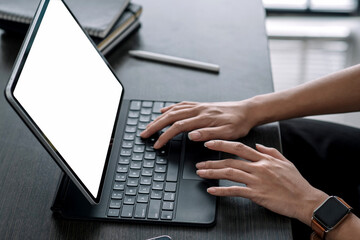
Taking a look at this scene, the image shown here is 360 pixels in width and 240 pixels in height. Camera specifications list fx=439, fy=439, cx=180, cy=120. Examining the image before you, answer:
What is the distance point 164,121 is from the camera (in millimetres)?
869

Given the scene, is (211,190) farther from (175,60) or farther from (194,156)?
(175,60)

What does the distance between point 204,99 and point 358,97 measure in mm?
318

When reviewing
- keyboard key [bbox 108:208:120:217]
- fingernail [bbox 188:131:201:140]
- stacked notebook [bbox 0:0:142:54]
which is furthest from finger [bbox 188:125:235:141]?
stacked notebook [bbox 0:0:142:54]

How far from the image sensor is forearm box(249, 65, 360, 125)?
903 mm

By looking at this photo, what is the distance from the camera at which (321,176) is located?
3.43ft

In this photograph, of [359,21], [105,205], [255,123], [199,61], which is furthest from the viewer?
[359,21]

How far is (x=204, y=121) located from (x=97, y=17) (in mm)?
380

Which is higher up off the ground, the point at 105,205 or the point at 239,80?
the point at 239,80

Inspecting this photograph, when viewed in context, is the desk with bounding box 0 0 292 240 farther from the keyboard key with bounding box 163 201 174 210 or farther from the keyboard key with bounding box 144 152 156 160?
the keyboard key with bounding box 144 152 156 160

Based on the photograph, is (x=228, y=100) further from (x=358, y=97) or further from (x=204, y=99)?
(x=358, y=97)

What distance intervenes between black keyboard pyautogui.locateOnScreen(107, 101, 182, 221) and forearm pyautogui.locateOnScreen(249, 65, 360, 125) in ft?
0.68

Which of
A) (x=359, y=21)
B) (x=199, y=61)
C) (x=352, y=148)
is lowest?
(x=359, y=21)

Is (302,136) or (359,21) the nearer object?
(302,136)

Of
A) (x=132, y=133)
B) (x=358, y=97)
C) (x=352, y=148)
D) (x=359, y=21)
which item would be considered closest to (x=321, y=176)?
(x=352, y=148)
